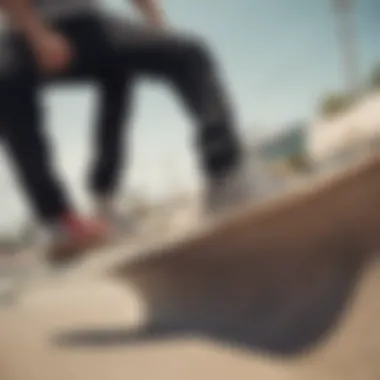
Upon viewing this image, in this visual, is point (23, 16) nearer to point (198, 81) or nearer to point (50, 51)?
point (50, 51)

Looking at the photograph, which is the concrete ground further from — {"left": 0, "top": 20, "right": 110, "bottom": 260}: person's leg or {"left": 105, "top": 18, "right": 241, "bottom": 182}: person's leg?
{"left": 105, "top": 18, "right": 241, "bottom": 182}: person's leg

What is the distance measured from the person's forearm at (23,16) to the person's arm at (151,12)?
0.09 meters

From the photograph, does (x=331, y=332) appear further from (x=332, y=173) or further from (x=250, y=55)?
(x=250, y=55)

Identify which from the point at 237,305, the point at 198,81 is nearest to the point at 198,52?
the point at 198,81

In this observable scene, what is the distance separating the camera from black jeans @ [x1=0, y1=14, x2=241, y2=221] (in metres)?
0.62

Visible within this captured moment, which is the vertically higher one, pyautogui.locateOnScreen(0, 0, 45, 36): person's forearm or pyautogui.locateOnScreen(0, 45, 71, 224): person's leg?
pyautogui.locateOnScreen(0, 0, 45, 36): person's forearm

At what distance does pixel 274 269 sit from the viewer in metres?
0.68

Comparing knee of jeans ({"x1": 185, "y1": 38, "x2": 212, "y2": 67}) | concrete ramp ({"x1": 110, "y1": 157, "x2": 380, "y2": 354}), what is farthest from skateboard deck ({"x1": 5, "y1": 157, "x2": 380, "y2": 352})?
knee of jeans ({"x1": 185, "y1": 38, "x2": 212, "y2": 67})

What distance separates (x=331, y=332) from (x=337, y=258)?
0.07 meters

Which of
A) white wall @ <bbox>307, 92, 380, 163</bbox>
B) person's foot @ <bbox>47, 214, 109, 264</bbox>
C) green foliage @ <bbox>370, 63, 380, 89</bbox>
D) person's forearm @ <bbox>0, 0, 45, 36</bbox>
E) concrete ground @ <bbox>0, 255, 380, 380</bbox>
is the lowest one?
concrete ground @ <bbox>0, 255, 380, 380</bbox>

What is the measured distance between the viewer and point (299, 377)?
63cm

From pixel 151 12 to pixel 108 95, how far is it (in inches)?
3.3

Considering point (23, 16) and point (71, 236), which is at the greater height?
point (23, 16)

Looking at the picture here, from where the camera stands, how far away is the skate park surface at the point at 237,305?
0.60m
